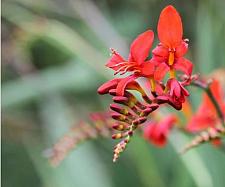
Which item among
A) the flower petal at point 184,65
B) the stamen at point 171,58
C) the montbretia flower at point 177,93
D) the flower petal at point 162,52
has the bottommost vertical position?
the montbretia flower at point 177,93

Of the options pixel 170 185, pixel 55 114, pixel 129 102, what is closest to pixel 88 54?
pixel 55 114

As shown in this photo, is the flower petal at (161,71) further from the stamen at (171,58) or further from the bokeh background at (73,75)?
the bokeh background at (73,75)

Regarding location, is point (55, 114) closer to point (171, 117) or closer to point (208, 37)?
point (208, 37)

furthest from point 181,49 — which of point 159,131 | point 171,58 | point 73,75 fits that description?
point 73,75

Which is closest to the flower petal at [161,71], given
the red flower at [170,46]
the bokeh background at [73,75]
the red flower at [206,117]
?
the red flower at [170,46]

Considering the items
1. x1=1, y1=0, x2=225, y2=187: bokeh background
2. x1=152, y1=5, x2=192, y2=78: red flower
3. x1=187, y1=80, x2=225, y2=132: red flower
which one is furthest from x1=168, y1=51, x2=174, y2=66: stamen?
x1=1, y1=0, x2=225, y2=187: bokeh background

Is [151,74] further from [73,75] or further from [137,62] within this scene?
[73,75]
